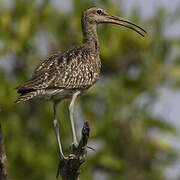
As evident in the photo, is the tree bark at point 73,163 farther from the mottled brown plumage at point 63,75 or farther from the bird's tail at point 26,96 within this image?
the mottled brown plumage at point 63,75

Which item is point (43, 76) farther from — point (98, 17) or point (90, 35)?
point (98, 17)

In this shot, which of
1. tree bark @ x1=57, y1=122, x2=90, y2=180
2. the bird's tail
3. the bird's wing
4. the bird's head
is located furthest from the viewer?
the bird's head

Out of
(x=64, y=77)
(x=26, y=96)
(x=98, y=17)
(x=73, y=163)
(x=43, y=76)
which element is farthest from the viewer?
(x=98, y=17)

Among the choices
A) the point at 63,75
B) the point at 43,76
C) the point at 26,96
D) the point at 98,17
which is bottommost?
the point at 26,96

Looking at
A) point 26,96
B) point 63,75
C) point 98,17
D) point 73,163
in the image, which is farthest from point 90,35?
point 73,163

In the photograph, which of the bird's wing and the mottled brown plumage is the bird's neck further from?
the bird's wing

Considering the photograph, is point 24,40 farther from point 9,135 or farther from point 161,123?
point 161,123

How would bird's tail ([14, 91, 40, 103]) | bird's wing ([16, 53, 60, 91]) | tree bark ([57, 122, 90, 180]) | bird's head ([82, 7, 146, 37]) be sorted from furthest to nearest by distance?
bird's head ([82, 7, 146, 37]) < bird's wing ([16, 53, 60, 91]) < bird's tail ([14, 91, 40, 103]) < tree bark ([57, 122, 90, 180])

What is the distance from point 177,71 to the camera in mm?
14844

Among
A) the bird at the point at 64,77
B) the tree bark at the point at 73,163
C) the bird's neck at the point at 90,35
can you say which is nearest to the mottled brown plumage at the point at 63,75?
the bird at the point at 64,77

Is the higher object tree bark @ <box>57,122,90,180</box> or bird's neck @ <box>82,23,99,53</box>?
bird's neck @ <box>82,23,99,53</box>

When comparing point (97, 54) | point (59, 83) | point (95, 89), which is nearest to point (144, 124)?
point (95, 89)

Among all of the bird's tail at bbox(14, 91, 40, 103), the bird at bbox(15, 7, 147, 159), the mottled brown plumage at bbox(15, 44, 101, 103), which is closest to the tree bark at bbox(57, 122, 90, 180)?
the bird at bbox(15, 7, 147, 159)

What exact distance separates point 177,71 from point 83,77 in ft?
16.9
